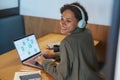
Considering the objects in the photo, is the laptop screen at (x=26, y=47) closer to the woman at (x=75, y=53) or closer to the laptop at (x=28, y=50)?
the laptop at (x=28, y=50)

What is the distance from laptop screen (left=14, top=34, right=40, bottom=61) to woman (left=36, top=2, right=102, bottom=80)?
11.4 inches

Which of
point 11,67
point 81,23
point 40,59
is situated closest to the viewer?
point 81,23

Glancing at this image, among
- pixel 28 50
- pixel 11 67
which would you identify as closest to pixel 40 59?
pixel 28 50

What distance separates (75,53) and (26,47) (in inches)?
23.8

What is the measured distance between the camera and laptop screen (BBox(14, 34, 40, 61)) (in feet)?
5.29

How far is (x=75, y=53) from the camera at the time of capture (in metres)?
1.23

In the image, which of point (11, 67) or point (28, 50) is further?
point (28, 50)

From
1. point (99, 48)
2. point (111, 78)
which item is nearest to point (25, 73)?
point (111, 78)

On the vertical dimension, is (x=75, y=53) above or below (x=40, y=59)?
above

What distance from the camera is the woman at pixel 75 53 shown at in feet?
4.03

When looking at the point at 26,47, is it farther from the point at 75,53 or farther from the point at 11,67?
the point at 75,53

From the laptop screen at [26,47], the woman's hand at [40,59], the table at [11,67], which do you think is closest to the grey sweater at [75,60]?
the table at [11,67]

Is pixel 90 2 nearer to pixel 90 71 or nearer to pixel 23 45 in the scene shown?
pixel 23 45

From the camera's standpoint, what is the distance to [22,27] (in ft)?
9.32
